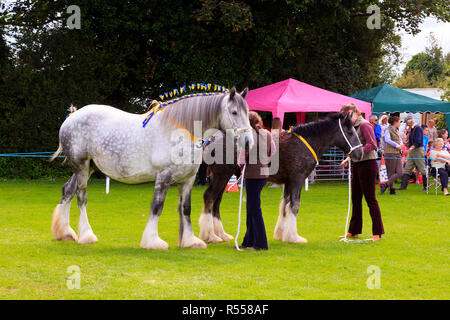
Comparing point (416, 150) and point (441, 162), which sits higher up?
point (416, 150)

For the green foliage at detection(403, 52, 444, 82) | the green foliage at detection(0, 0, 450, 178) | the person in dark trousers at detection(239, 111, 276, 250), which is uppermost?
the green foliage at detection(403, 52, 444, 82)

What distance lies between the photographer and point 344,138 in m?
9.04

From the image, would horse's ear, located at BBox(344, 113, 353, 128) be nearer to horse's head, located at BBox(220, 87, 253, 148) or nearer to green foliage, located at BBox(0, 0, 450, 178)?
horse's head, located at BBox(220, 87, 253, 148)

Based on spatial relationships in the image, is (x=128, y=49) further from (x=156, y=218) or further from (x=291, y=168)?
(x=156, y=218)

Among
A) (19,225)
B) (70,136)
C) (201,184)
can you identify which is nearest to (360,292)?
(70,136)

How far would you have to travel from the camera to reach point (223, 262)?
7207 mm

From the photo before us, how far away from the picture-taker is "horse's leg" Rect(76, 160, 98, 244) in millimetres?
8452

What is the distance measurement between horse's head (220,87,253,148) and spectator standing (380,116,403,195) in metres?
9.73

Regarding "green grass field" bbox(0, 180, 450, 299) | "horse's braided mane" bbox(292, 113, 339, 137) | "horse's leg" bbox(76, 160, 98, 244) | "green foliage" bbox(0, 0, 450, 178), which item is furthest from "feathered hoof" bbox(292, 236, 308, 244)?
"green foliage" bbox(0, 0, 450, 178)

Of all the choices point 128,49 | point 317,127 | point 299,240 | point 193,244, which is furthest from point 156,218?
point 128,49

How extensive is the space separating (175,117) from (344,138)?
9.38ft

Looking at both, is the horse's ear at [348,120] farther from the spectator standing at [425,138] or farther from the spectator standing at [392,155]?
the spectator standing at [425,138]

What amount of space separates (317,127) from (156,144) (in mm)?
2825
